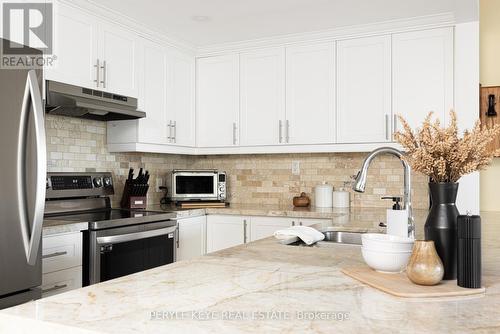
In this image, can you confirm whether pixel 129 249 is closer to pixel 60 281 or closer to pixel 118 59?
pixel 60 281

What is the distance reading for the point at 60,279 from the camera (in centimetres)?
254

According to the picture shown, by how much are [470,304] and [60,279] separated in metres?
2.18

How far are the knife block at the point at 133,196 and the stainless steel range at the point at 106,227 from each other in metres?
0.13

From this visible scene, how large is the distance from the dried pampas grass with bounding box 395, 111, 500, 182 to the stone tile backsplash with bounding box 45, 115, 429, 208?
270 centimetres

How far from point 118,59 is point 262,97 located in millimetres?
1299

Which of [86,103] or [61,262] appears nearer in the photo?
[61,262]

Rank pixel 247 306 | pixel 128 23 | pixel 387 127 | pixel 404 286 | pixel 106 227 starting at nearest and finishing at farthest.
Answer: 1. pixel 247 306
2. pixel 404 286
3. pixel 106 227
4. pixel 128 23
5. pixel 387 127

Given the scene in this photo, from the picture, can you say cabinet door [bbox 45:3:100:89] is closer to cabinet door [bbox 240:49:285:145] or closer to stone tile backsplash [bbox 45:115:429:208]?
stone tile backsplash [bbox 45:115:429:208]

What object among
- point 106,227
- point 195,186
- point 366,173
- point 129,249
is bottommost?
point 129,249

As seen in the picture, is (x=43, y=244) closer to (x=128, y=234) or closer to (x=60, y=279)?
(x=60, y=279)

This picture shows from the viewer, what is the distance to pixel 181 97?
13.6ft

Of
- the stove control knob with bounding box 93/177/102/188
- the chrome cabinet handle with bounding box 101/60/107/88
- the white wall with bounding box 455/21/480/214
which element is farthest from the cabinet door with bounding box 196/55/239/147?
the white wall with bounding box 455/21/480/214

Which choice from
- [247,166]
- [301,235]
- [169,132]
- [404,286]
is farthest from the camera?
[247,166]

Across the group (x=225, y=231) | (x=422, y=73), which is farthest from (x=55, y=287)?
(x=422, y=73)
